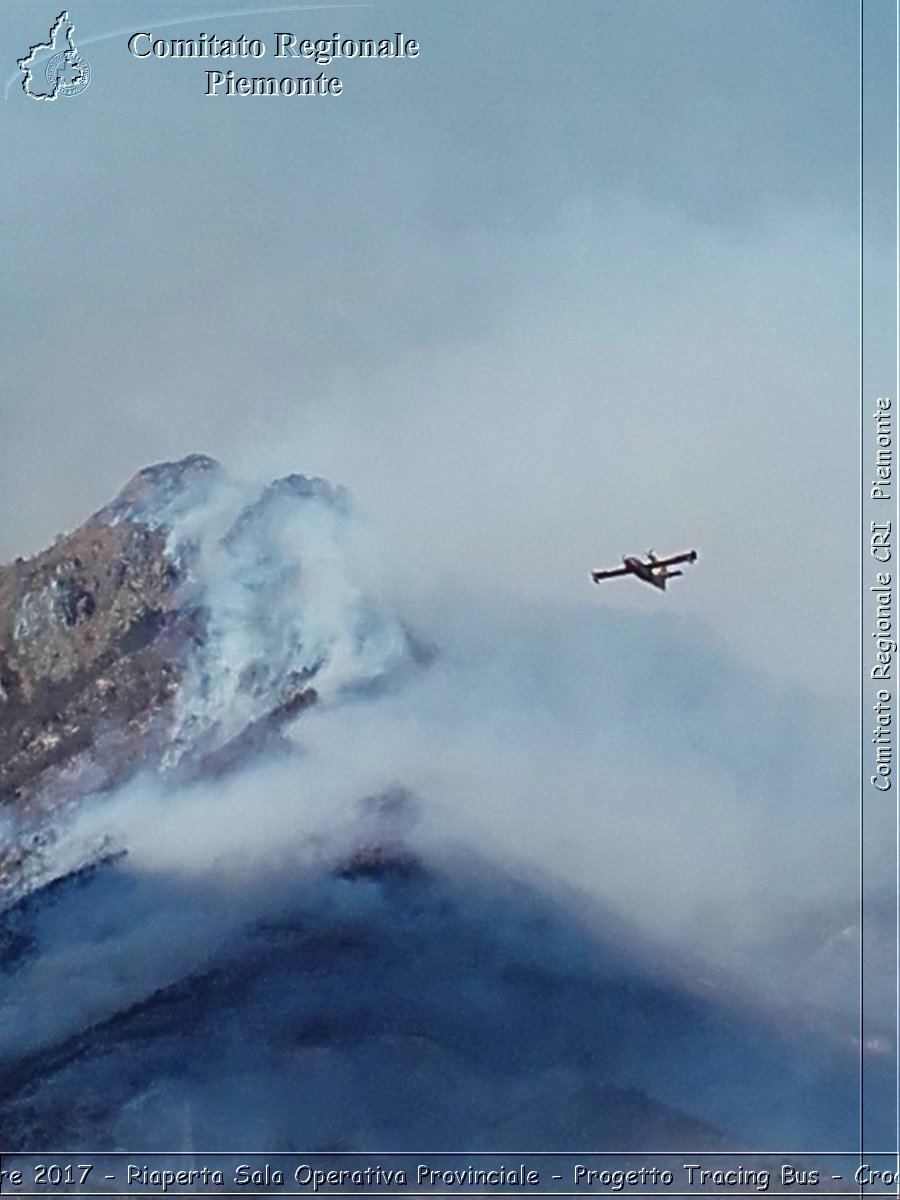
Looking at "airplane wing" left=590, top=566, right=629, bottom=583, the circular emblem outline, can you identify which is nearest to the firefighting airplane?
"airplane wing" left=590, top=566, right=629, bottom=583

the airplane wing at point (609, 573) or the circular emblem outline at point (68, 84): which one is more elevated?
the circular emblem outline at point (68, 84)

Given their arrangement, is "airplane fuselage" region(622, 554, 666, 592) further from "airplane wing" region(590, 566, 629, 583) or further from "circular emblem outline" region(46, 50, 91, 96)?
"circular emblem outline" region(46, 50, 91, 96)

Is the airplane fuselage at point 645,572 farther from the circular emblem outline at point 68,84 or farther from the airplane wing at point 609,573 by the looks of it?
the circular emblem outline at point 68,84

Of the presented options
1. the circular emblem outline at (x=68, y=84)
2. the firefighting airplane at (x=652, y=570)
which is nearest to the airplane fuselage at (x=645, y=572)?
the firefighting airplane at (x=652, y=570)

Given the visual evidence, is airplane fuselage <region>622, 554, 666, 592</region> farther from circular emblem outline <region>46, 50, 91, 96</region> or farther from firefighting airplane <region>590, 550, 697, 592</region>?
circular emblem outline <region>46, 50, 91, 96</region>

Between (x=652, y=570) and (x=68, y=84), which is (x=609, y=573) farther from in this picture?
(x=68, y=84)

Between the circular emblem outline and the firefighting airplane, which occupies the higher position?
the circular emblem outline
